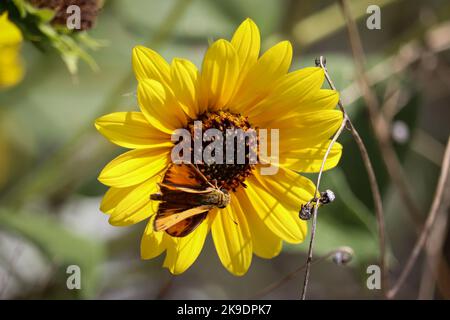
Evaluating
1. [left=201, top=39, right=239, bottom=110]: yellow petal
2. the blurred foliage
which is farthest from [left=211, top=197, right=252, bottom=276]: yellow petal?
the blurred foliage

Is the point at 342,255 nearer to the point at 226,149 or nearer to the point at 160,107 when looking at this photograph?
the point at 226,149

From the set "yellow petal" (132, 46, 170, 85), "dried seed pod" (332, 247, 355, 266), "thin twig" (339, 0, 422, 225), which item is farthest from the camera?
"thin twig" (339, 0, 422, 225)

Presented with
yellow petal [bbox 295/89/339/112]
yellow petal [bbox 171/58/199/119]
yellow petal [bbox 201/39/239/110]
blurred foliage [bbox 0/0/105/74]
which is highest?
blurred foliage [bbox 0/0/105/74]

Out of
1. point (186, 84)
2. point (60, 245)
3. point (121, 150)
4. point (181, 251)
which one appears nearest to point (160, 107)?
point (186, 84)

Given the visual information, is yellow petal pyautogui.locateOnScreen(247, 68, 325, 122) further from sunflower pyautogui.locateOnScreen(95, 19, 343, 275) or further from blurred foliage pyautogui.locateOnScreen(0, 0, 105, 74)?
blurred foliage pyautogui.locateOnScreen(0, 0, 105, 74)

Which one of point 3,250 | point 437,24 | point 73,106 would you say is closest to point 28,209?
point 3,250

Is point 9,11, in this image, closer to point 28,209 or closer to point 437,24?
point 28,209
